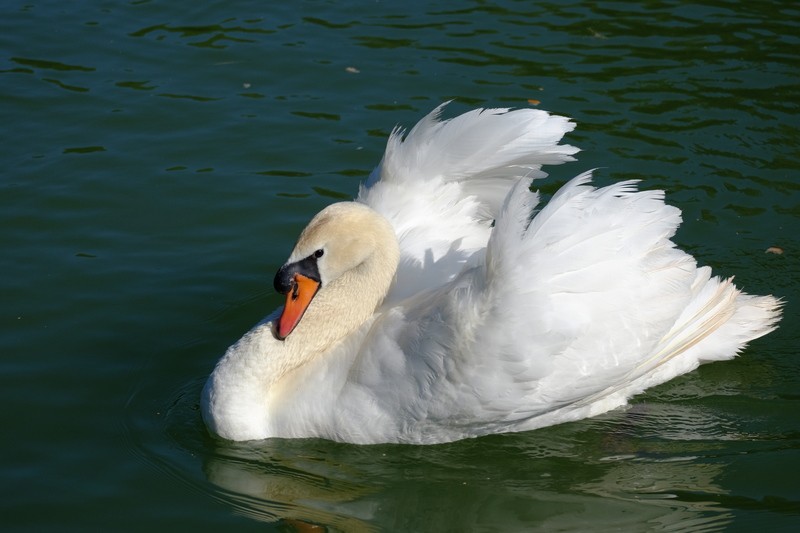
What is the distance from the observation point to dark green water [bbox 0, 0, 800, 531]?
227 inches

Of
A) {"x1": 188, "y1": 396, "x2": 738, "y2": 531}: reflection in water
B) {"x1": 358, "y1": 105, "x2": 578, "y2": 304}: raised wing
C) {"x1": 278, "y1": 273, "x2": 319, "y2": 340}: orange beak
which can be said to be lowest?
{"x1": 188, "y1": 396, "x2": 738, "y2": 531}: reflection in water

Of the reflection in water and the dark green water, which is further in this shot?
the dark green water

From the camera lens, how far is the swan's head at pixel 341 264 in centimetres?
605

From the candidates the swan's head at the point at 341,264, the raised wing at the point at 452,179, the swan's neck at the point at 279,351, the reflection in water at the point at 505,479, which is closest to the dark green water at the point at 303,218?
the reflection in water at the point at 505,479

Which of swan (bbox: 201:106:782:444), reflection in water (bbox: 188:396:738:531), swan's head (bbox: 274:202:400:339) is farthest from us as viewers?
swan's head (bbox: 274:202:400:339)

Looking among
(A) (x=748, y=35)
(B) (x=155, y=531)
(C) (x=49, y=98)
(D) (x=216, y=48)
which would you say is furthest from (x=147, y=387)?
(A) (x=748, y=35)

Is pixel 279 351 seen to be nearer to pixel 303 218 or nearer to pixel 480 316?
pixel 480 316

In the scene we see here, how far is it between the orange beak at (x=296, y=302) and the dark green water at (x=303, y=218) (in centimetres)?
66

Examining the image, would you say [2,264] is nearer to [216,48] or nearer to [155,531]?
[155,531]

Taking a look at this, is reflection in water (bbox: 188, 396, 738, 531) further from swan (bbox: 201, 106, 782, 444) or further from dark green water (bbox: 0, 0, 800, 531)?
swan (bbox: 201, 106, 782, 444)

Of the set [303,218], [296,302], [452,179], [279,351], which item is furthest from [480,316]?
[303,218]

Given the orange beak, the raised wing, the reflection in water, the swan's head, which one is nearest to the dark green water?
the reflection in water

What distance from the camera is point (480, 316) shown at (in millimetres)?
5641

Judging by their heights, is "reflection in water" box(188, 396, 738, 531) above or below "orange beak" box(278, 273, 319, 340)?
below
